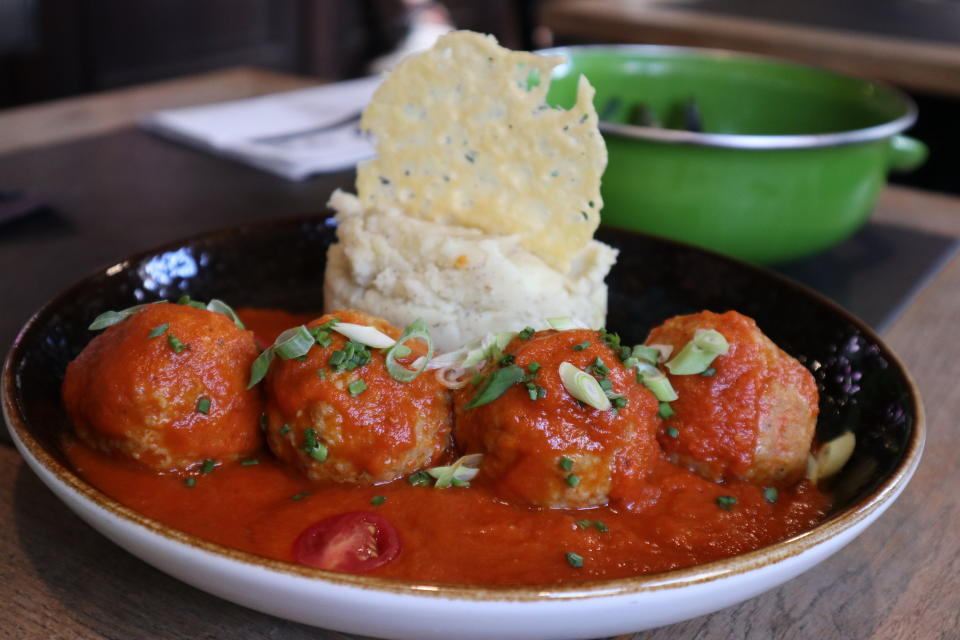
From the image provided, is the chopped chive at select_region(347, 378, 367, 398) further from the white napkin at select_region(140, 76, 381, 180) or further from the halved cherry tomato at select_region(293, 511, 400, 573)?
the white napkin at select_region(140, 76, 381, 180)

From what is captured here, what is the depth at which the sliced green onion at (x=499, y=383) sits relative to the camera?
1330mm

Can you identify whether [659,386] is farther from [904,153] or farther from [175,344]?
[904,153]

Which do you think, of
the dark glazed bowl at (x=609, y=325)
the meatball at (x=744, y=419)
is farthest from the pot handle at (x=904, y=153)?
the meatball at (x=744, y=419)

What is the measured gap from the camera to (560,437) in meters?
1.30

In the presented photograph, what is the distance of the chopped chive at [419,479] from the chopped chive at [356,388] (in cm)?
15

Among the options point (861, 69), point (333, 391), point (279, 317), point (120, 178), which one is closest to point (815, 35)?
point (861, 69)

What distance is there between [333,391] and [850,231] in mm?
1658

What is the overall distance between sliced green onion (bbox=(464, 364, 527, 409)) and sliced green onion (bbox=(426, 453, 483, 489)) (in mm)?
84

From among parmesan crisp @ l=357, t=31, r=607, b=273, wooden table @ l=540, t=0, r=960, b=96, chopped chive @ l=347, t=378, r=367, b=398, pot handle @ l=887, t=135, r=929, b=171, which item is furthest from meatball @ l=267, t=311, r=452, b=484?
wooden table @ l=540, t=0, r=960, b=96

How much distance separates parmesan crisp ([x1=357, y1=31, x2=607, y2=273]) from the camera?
1704 millimetres

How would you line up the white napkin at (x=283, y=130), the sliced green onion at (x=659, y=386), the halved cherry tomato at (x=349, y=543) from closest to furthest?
1. the halved cherry tomato at (x=349, y=543)
2. the sliced green onion at (x=659, y=386)
3. the white napkin at (x=283, y=130)

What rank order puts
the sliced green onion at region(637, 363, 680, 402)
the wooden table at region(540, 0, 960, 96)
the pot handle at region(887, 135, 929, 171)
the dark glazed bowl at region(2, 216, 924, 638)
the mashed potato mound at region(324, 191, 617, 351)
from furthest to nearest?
the wooden table at region(540, 0, 960, 96) → the pot handle at region(887, 135, 929, 171) → the mashed potato mound at region(324, 191, 617, 351) → the sliced green onion at region(637, 363, 680, 402) → the dark glazed bowl at region(2, 216, 924, 638)

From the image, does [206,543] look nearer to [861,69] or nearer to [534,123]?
[534,123]

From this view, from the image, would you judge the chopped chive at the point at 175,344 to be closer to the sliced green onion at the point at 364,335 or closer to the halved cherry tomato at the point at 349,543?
the sliced green onion at the point at 364,335
